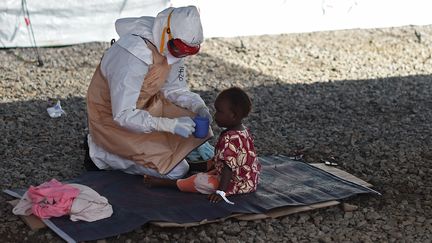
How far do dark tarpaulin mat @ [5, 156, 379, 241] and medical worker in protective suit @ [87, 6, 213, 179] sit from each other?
17 centimetres

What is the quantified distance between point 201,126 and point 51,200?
92 cm

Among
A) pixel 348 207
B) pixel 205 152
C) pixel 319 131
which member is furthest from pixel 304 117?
pixel 348 207

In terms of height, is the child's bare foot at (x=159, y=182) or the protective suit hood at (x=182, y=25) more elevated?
the protective suit hood at (x=182, y=25)

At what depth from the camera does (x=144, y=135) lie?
4203 mm

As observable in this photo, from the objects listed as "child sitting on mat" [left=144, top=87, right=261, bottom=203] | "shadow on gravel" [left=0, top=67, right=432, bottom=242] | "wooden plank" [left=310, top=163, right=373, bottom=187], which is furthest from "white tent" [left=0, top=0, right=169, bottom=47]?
"child sitting on mat" [left=144, top=87, right=261, bottom=203]

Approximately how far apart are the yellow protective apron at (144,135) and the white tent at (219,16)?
398 centimetres

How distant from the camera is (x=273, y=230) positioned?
3.77 m

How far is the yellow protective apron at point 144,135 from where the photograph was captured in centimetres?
418

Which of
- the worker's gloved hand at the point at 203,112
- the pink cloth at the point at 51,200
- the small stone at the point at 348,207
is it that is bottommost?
the pink cloth at the point at 51,200

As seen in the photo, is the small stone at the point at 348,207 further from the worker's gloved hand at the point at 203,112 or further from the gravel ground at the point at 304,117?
the worker's gloved hand at the point at 203,112

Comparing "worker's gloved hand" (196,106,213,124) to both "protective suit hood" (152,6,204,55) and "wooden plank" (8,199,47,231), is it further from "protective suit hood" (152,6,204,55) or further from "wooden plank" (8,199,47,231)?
"wooden plank" (8,199,47,231)

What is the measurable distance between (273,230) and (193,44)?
3.55 feet

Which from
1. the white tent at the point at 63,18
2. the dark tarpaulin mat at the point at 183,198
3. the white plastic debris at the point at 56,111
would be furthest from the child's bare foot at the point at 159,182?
the white tent at the point at 63,18

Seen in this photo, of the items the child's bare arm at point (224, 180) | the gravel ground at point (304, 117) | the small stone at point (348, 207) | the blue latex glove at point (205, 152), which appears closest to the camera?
the gravel ground at point (304, 117)
